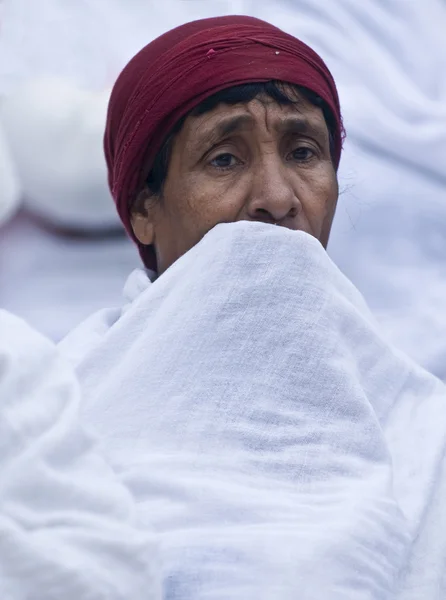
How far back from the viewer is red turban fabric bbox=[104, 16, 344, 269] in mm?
1810

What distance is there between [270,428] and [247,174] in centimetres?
52

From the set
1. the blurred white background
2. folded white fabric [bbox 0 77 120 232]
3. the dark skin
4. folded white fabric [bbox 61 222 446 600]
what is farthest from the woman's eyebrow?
folded white fabric [bbox 0 77 120 232]

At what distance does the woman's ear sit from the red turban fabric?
14mm

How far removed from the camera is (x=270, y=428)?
145 cm

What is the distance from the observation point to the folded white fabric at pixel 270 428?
4.23 feet

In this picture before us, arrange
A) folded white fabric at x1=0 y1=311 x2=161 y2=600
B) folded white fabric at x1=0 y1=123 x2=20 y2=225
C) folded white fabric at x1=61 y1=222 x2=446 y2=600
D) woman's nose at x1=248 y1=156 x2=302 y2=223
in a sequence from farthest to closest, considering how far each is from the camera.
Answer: folded white fabric at x1=0 y1=123 x2=20 y2=225 < woman's nose at x1=248 y1=156 x2=302 y2=223 < folded white fabric at x1=61 y1=222 x2=446 y2=600 < folded white fabric at x1=0 y1=311 x2=161 y2=600

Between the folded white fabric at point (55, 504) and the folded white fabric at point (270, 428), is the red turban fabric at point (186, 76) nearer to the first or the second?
the folded white fabric at point (270, 428)

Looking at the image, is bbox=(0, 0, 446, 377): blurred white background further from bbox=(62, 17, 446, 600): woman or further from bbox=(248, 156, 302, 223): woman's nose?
bbox=(248, 156, 302, 223): woman's nose

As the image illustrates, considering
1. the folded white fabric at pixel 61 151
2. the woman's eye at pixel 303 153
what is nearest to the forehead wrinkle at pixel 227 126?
the woman's eye at pixel 303 153

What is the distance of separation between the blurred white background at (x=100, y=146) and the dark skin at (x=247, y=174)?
594 millimetres

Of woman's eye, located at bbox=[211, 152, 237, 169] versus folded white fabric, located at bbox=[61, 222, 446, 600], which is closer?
folded white fabric, located at bbox=[61, 222, 446, 600]

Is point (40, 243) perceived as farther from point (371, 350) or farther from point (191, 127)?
point (371, 350)

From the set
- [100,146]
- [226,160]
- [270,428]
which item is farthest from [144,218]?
[270,428]

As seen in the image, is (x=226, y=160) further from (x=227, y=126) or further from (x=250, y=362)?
(x=250, y=362)
